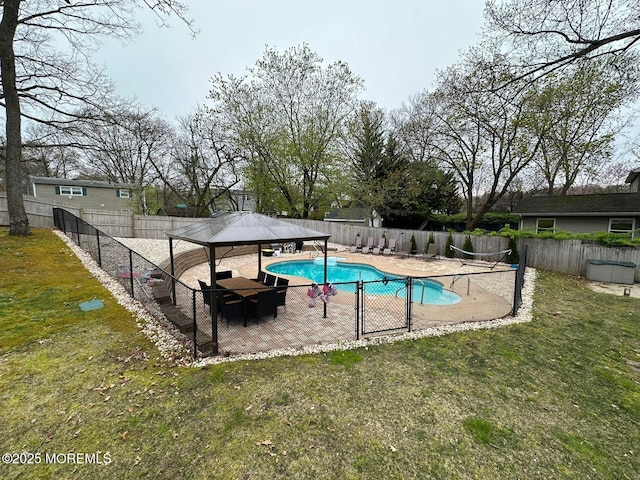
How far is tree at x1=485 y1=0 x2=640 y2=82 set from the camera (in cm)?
564

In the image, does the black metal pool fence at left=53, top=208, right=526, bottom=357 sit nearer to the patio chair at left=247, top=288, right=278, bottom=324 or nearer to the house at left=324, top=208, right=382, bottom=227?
the patio chair at left=247, top=288, right=278, bottom=324

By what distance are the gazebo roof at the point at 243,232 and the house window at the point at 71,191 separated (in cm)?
2530

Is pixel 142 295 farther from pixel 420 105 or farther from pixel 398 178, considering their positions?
pixel 420 105

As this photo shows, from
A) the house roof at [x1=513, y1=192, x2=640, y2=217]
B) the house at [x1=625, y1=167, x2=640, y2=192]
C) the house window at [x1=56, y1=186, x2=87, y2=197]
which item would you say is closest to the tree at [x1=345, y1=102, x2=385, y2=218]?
the house roof at [x1=513, y1=192, x2=640, y2=217]

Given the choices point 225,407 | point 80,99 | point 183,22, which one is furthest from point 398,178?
point 225,407

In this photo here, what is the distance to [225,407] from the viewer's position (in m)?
3.38

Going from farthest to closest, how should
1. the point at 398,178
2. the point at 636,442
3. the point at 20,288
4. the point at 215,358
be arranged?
the point at 398,178 < the point at 20,288 < the point at 215,358 < the point at 636,442

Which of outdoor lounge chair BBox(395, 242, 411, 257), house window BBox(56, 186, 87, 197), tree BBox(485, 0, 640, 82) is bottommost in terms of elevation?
outdoor lounge chair BBox(395, 242, 411, 257)

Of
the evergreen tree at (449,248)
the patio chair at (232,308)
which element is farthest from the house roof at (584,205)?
the patio chair at (232,308)

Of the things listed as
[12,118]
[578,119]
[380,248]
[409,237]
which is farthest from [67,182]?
[578,119]

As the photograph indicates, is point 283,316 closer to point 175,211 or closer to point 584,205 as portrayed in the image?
point 584,205

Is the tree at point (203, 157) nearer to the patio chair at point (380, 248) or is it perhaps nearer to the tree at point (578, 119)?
the patio chair at point (380, 248)

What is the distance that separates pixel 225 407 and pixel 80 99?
13358 millimetres

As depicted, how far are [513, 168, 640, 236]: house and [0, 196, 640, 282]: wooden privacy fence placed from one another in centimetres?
555
